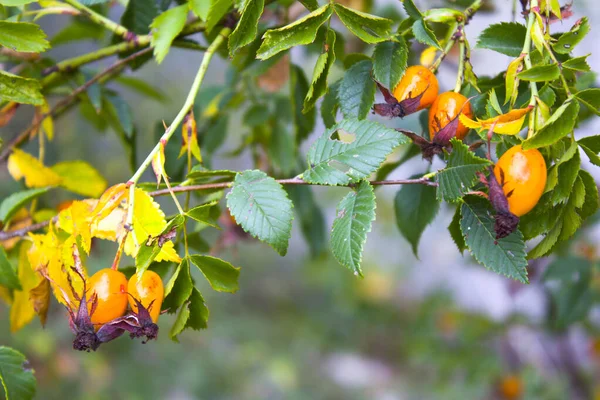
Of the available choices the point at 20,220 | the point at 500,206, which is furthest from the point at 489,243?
the point at 20,220

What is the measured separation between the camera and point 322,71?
466 mm

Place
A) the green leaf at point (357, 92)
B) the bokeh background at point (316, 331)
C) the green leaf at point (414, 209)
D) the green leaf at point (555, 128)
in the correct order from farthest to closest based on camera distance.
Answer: the bokeh background at point (316, 331), the green leaf at point (414, 209), the green leaf at point (357, 92), the green leaf at point (555, 128)

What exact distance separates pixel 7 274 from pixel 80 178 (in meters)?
0.15

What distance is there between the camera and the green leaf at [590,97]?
1.36 feet

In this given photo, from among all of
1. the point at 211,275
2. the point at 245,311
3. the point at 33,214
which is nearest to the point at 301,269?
the point at 245,311

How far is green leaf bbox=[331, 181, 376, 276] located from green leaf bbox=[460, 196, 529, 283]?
76 millimetres

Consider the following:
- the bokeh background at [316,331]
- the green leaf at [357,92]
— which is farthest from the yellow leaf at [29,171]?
the bokeh background at [316,331]

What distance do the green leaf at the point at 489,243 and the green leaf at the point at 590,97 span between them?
10cm

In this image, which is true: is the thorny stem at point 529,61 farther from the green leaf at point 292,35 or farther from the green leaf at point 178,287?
the green leaf at point 178,287

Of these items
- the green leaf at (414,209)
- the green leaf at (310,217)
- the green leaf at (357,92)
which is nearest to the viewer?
the green leaf at (357,92)

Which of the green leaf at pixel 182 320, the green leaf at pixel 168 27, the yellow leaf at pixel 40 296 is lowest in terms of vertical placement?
the yellow leaf at pixel 40 296

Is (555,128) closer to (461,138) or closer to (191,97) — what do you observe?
(461,138)

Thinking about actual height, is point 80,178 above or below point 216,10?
below

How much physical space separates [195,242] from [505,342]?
1.15 m
